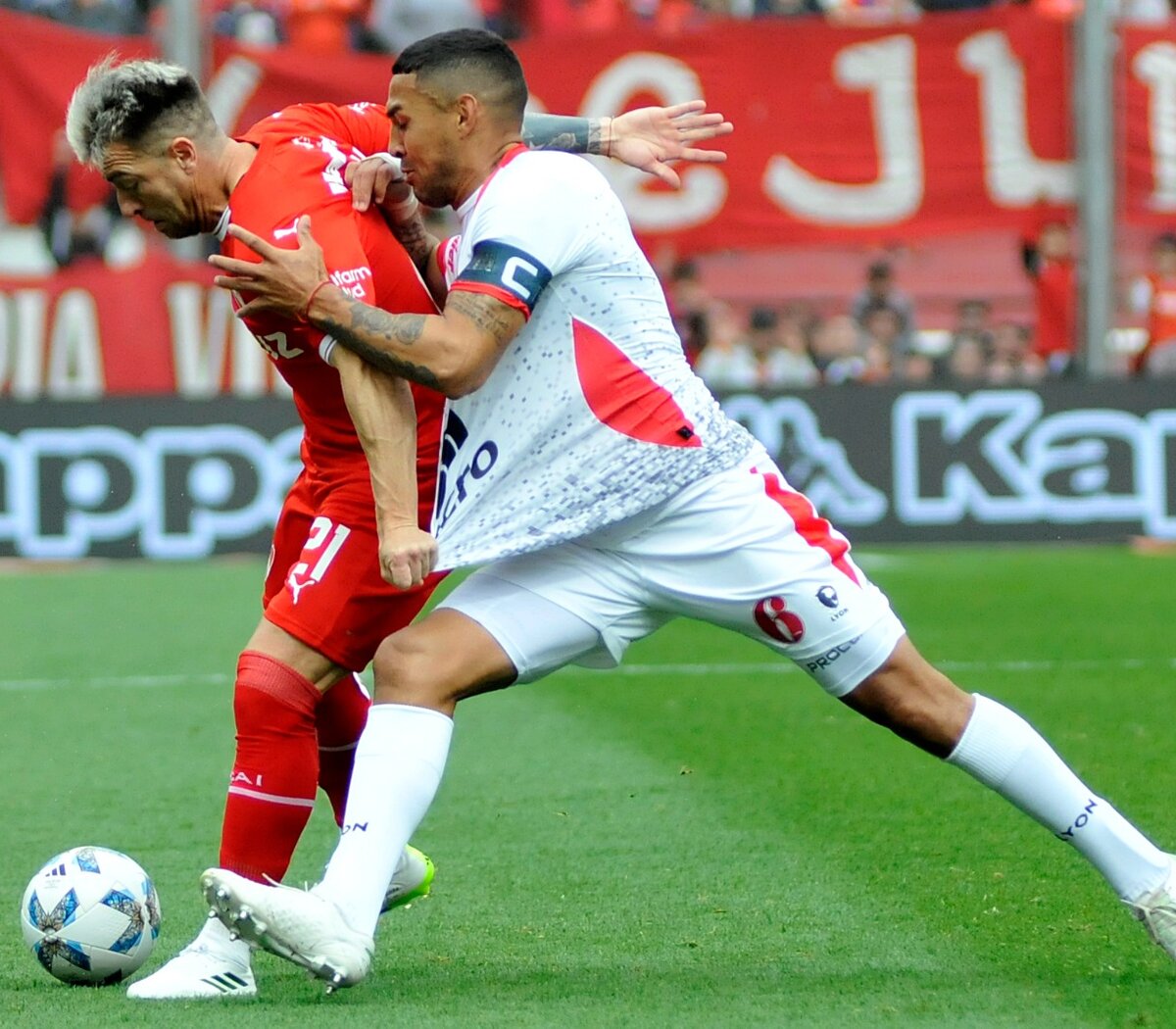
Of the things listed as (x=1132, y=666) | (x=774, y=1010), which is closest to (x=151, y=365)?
(x=1132, y=666)

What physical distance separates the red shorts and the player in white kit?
0.22 meters

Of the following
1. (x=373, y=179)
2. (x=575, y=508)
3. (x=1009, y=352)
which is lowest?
(x=1009, y=352)

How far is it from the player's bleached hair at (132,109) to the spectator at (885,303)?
11.0m

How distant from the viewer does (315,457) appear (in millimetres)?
4750

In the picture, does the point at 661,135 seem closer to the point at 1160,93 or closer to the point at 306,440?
the point at 306,440

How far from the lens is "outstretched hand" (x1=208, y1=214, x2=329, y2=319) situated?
4105 mm

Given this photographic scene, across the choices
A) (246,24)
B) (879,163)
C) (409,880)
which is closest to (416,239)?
(409,880)

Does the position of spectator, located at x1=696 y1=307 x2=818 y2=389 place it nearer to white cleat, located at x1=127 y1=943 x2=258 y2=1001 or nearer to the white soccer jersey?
the white soccer jersey

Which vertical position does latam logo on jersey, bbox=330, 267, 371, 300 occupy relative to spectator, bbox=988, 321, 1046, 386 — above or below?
above

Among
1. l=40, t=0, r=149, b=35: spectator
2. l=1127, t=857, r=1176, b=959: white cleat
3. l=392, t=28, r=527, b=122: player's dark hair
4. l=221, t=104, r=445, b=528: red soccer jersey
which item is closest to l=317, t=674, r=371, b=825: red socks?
l=221, t=104, r=445, b=528: red soccer jersey

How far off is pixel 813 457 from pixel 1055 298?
2.83 metres

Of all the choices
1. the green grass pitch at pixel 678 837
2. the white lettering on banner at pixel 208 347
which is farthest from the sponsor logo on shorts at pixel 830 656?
the white lettering on banner at pixel 208 347

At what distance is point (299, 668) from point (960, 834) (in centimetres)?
218

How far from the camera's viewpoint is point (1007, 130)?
15.3 metres
